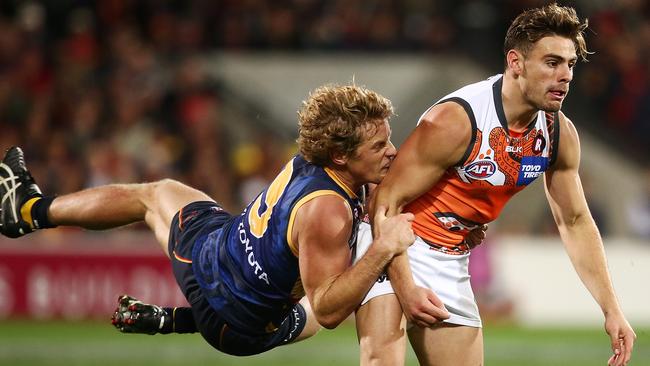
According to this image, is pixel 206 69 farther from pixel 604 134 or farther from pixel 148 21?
pixel 604 134

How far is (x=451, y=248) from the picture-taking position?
6125mm

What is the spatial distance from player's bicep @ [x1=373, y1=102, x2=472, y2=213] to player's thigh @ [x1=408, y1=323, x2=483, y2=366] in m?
0.69

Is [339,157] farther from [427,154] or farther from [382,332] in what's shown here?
[382,332]

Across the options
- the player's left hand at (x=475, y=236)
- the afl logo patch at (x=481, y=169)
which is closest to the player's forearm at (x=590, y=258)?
the player's left hand at (x=475, y=236)

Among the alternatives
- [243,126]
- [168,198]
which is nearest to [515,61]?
[168,198]

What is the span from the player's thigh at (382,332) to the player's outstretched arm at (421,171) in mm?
112

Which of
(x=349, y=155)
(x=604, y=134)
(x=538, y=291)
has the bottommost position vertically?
(x=538, y=291)

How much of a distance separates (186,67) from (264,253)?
29.7ft

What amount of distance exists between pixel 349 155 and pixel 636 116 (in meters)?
10.7

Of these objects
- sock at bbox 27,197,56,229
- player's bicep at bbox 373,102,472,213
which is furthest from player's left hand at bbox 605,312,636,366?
sock at bbox 27,197,56,229

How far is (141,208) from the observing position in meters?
6.96

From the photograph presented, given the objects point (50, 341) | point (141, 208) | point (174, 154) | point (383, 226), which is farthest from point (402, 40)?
point (383, 226)

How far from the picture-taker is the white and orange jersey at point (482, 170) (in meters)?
5.85

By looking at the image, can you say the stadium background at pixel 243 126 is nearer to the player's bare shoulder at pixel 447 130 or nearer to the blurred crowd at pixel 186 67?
the blurred crowd at pixel 186 67
